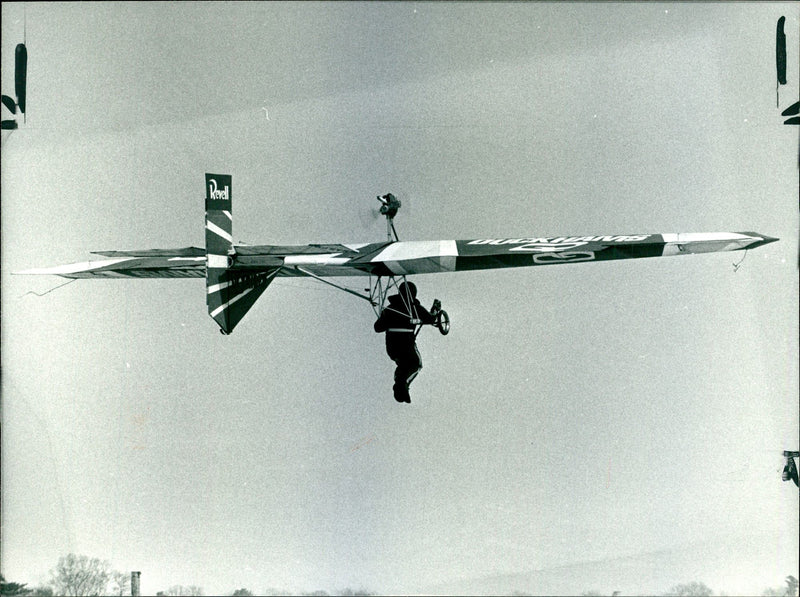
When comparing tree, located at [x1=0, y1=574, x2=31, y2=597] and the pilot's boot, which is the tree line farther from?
the pilot's boot

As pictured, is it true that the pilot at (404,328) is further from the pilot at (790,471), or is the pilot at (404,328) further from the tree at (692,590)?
the tree at (692,590)

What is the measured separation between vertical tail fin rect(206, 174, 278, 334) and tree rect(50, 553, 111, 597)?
6476mm

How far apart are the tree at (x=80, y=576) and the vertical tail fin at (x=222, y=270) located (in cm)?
648

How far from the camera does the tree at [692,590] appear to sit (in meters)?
12.8

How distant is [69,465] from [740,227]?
10787 millimetres

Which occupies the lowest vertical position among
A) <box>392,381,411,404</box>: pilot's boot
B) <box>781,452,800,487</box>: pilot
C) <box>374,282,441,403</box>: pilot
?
<box>781,452,800,487</box>: pilot

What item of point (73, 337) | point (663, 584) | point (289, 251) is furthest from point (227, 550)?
point (663, 584)

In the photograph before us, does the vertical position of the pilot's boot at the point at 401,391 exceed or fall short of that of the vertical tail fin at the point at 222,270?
it falls short

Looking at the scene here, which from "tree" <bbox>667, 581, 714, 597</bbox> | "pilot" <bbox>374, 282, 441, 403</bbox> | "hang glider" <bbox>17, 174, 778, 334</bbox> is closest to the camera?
"hang glider" <bbox>17, 174, 778, 334</bbox>

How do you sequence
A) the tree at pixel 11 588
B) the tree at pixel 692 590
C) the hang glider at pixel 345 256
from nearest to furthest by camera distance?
the hang glider at pixel 345 256, the tree at pixel 692 590, the tree at pixel 11 588

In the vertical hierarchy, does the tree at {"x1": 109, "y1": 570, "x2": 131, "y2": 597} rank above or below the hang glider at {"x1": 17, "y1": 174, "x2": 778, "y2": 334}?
below

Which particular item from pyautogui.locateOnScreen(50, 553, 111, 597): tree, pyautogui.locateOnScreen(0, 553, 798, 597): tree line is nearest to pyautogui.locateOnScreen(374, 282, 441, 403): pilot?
pyautogui.locateOnScreen(0, 553, 798, 597): tree line

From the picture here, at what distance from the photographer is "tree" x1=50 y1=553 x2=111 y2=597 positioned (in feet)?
43.2

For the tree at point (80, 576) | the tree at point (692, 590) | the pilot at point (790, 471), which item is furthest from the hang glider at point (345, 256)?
the tree at point (692, 590)
